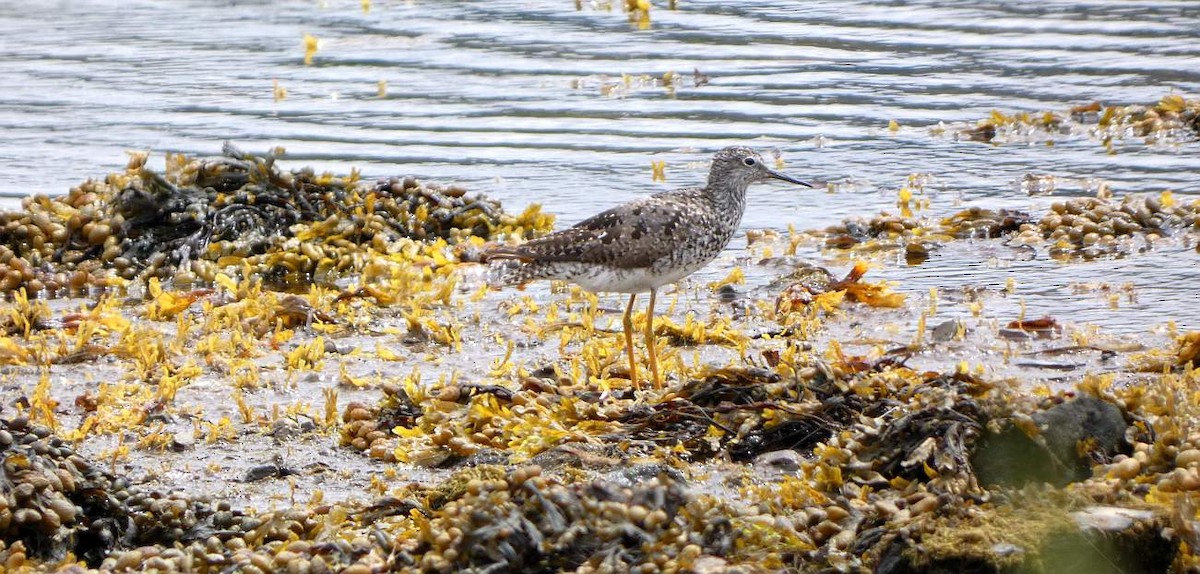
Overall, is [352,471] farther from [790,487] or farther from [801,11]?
[801,11]

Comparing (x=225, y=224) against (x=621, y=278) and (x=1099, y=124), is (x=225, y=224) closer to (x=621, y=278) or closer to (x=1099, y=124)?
(x=621, y=278)

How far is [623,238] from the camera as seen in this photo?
6.54m

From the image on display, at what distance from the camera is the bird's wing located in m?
6.50

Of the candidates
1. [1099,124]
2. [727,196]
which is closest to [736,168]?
[727,196]

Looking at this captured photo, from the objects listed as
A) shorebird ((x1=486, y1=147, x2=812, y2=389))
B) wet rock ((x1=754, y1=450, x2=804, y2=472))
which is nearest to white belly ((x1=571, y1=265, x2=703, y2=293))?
shorebird ((x1=486, y1=147, x2=812, y2=389))

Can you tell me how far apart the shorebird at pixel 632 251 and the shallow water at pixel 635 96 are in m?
1.73

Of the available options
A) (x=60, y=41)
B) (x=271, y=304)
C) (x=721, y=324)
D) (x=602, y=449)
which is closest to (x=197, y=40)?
(x=60, y=41)

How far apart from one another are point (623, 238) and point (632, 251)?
85mm

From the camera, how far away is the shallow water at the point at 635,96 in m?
10.2

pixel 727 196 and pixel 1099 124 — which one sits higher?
pixel 727 196

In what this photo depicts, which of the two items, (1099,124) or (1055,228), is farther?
(1099,124)

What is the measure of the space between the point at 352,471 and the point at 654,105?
8069 mm

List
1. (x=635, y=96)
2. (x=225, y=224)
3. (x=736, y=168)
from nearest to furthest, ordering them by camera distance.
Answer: (x=736, y=168) → (x=225, y=224) → (x=635, y=96)

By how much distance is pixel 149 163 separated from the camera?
11.4m
